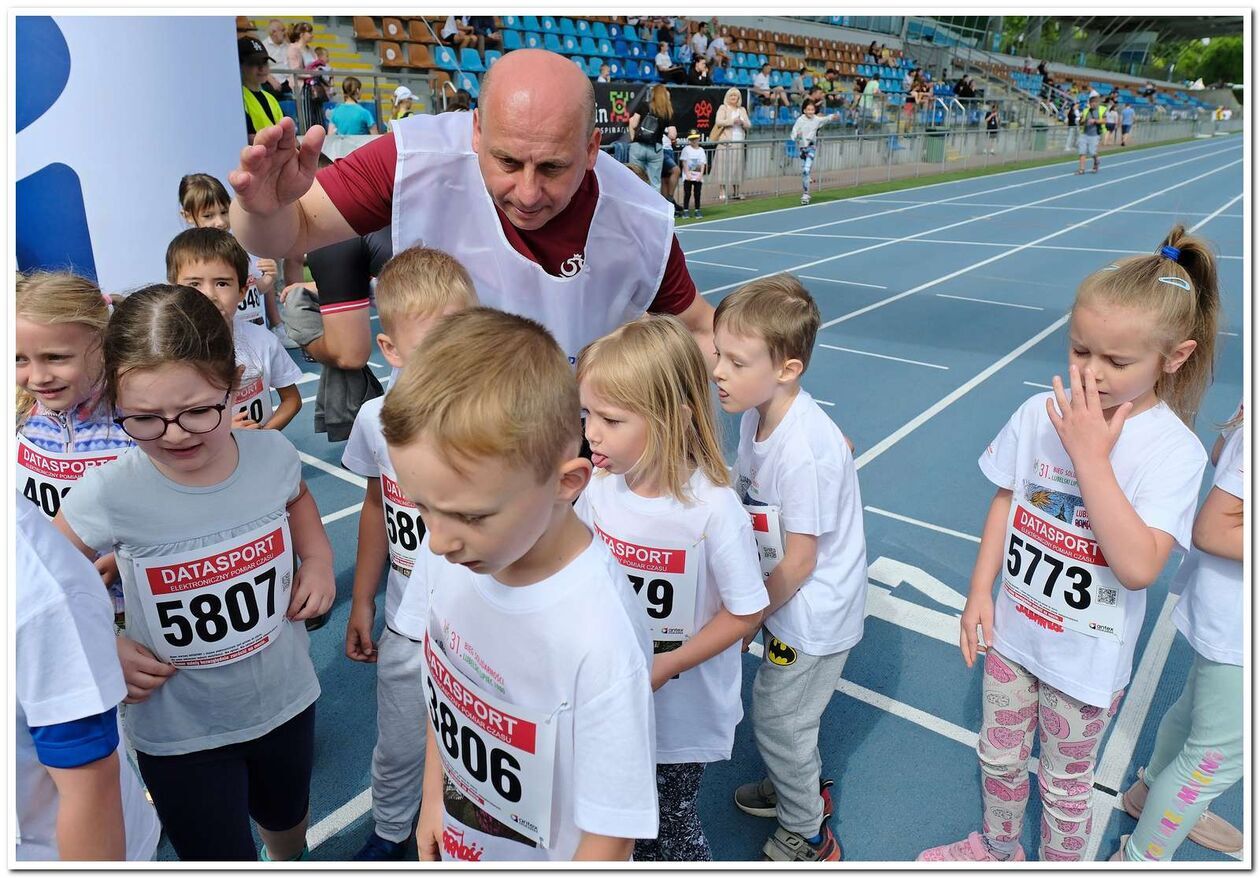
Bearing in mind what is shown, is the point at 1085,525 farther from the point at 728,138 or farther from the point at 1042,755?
the point at 728,138

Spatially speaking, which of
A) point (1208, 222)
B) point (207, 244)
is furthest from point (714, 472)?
point (1208, 222)

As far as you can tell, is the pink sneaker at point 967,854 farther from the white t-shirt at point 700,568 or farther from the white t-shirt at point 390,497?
the white t-shirt at point 390,497

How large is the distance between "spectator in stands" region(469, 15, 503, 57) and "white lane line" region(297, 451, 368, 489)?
48.2 ft

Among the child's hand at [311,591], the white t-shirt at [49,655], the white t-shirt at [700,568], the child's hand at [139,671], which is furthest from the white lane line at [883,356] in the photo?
the white t-shirt at [49,655]

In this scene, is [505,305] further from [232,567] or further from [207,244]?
[207,244]

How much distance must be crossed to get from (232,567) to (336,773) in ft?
3.81

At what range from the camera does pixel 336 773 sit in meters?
2.70

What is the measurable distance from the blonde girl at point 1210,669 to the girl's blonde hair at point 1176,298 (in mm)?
166

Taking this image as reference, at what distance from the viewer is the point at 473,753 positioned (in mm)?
1449

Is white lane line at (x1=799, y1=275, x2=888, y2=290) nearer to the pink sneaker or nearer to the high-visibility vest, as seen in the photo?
the high-visibility vest

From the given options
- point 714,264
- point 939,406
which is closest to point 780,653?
point 939,406

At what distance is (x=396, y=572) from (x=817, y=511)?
3.92 ft

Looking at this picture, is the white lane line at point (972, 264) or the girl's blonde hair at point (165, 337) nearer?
the girl's blonde hair at point (165, 337)

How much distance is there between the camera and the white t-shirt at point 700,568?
186 centimetres
